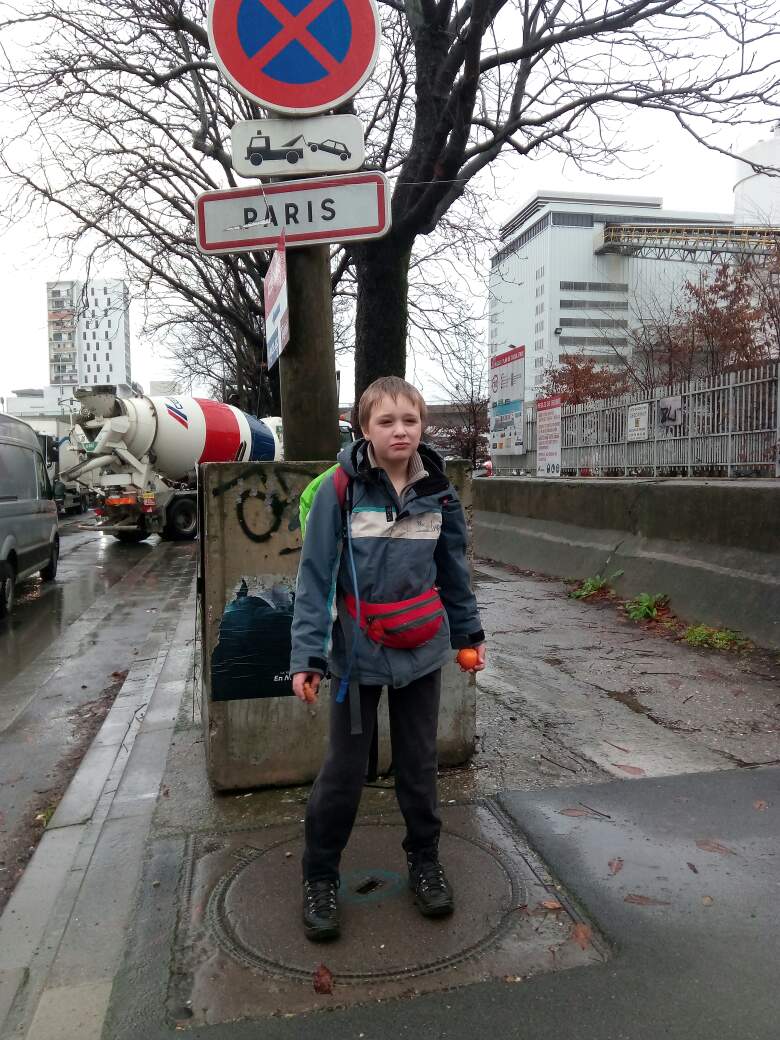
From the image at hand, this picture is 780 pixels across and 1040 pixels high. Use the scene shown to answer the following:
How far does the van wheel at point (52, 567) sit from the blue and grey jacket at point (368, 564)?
11.0 meters

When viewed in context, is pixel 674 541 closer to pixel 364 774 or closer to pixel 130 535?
pixel 364 774

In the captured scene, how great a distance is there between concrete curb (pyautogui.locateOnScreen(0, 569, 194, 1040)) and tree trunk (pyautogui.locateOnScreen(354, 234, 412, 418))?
18.5ft

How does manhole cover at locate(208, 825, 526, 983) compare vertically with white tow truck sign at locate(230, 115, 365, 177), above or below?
below

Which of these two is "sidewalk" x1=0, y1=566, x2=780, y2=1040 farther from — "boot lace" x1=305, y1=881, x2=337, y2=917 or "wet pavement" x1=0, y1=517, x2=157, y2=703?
"wet pavement" x1=0, y1=517, x2=157, y2=703

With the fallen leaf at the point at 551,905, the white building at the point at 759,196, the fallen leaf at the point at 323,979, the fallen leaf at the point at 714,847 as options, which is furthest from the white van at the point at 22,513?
the white building at the point at 759,196

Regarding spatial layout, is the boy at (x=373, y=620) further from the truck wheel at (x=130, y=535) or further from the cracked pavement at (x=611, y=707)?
the truck wheel at (x=130, y=535)

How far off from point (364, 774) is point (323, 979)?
586 millimetres

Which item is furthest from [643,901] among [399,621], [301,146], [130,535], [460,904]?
[130,535]

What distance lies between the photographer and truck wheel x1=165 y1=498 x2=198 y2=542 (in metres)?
18.4

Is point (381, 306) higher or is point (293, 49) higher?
point (381, 306)

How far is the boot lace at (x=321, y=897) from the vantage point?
245 cm

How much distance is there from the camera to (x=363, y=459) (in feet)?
8.27

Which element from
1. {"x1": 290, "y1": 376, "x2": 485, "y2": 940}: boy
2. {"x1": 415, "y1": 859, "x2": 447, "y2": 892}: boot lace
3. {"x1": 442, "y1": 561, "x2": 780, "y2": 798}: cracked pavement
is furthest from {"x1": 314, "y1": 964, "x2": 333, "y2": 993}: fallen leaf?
{"x1": 442, "y1": 561, "x2": 780, "y2": 798}: cracked pavement

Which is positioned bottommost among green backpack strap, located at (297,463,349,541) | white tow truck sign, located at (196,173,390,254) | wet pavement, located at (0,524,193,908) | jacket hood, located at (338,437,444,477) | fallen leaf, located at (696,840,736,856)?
wet pavement, located at (0,524,193,908)
